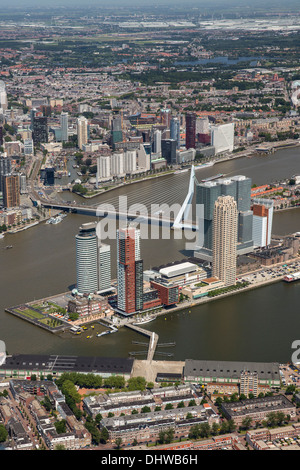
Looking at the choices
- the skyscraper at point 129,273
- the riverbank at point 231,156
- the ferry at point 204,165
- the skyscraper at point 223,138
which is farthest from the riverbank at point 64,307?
the skyscraper at point 223,138

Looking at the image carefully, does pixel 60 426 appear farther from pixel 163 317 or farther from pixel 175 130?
pixel 175 130

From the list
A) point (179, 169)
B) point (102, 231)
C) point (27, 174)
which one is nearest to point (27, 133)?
point (27, 174)

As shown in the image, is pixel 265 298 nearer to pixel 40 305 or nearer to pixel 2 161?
pixel 40 305

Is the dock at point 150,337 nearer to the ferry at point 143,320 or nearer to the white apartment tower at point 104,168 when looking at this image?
the ferry at point 143,320

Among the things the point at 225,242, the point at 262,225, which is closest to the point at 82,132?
the point at 262,225

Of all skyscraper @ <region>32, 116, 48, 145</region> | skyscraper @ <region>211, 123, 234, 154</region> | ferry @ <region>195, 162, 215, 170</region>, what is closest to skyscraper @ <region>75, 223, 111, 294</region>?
ferry @ <region>195, 162, 215, 170</region>
